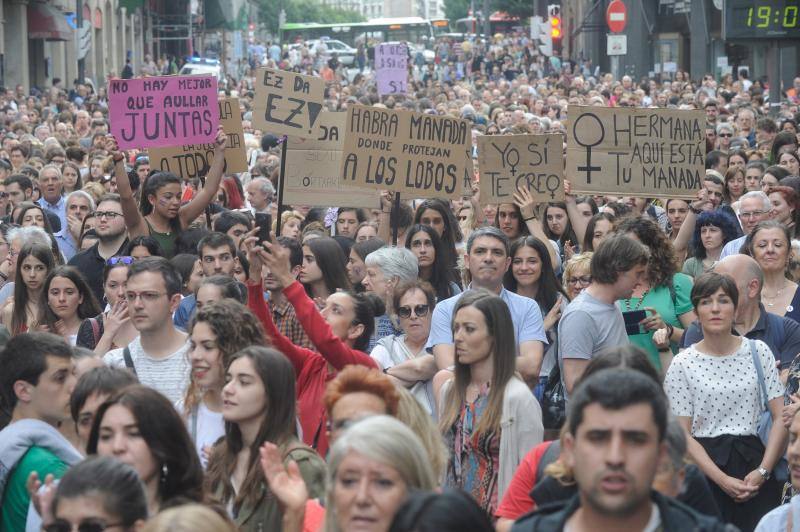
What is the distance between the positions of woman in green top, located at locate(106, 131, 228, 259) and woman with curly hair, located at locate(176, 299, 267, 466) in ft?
14.1

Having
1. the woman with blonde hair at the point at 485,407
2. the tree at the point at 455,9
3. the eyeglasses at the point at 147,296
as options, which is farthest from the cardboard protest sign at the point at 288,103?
the tree at the point at 455,9

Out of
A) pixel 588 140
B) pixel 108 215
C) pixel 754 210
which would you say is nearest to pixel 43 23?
pixel 588 140

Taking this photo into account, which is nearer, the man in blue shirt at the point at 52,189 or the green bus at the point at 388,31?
the man in blue shirt at the point at 52,189

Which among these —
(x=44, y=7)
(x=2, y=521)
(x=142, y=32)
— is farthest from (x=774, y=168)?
(x=142, y=32)

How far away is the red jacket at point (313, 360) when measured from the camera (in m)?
6.49

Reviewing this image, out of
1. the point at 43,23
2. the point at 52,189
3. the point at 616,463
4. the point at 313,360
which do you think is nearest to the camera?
the point at 616,463

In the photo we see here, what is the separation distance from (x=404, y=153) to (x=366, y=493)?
7.60m

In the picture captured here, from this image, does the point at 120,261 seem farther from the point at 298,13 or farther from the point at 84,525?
the point at 298,13

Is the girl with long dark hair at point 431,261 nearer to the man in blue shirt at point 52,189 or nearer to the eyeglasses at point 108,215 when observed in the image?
the eyeglasses at point 108,215

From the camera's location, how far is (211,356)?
19.7 feet

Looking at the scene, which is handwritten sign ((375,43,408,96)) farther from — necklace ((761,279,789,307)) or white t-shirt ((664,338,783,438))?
white t-shirt ((664,338,783,438))

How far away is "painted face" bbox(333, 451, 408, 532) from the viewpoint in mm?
3953

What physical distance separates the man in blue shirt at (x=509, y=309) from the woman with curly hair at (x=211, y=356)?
3.38 ft

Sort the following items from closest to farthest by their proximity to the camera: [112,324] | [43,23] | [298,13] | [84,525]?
[84,525]
[112,324]
[43,23]
[298,13]
